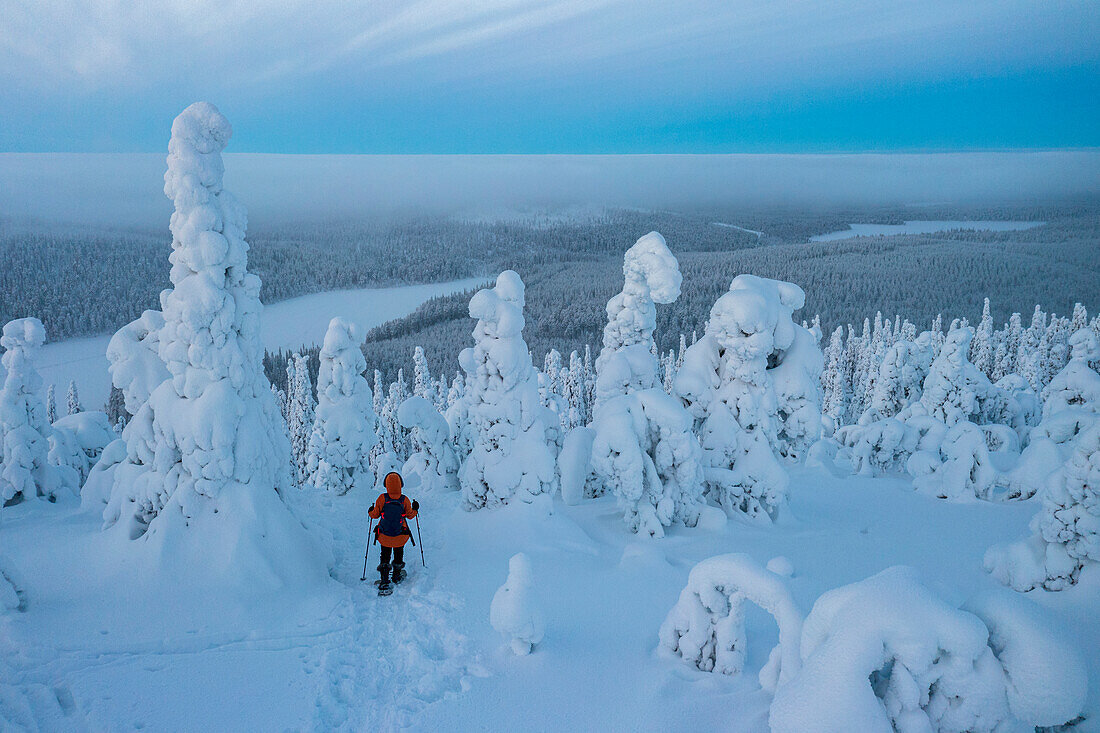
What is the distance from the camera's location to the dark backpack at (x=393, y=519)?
9383 millimetres

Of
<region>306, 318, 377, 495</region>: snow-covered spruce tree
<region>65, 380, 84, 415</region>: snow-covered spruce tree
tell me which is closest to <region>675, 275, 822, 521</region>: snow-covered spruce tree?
<region>306, 318, 377, 495</region>: snow-covered spruce tree

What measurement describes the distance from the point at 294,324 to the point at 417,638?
222ft

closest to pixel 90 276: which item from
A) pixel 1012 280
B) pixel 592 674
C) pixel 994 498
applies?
pixel 592 674

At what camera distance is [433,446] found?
18656 millimetres

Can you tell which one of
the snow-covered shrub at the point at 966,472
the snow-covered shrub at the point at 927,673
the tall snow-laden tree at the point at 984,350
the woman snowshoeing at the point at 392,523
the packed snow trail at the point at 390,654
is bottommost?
the tall snow-laden tree at the point at 984,350

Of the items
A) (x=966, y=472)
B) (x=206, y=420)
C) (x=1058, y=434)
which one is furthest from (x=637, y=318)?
(x=206, y=420)

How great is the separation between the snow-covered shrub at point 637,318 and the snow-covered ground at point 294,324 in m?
9.34

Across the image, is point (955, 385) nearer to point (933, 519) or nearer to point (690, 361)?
point (933, 519)

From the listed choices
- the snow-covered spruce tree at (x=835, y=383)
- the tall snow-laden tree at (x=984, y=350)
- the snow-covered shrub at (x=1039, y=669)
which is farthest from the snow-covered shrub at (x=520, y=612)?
the tall snow-laden tree at (x=984, y=350)

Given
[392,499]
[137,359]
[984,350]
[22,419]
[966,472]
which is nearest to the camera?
[392,499]

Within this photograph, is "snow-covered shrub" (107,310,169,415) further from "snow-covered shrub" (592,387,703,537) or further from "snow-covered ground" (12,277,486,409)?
"snow-covered shrub" (592,387,703,537)

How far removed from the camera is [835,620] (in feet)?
13.6

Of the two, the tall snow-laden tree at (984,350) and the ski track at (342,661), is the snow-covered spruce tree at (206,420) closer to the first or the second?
the ski track at (342,661)

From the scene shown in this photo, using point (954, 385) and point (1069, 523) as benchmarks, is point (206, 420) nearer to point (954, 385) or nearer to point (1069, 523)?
point (1069, 523)
